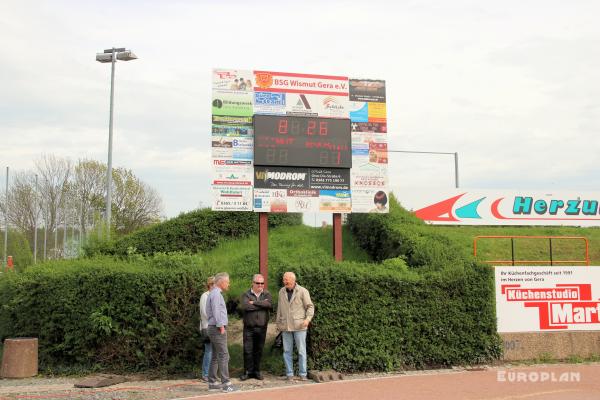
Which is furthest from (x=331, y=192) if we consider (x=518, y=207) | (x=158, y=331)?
(x=518, y=207)

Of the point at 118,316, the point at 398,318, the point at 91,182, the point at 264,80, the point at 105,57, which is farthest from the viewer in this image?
the point at 91,182

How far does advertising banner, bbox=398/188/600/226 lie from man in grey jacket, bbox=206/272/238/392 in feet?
53.5

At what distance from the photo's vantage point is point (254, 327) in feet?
34.9

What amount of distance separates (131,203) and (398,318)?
3447 centimetres

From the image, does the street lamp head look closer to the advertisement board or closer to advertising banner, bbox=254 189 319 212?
the advertisement board

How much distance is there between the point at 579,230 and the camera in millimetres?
25141

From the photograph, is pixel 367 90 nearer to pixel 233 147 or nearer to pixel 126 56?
pixel 233 147

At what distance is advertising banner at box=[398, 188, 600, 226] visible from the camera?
25.4 meters

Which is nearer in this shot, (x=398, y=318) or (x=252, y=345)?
(x=252, y=345)

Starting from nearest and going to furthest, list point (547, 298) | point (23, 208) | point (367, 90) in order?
point (547, 298), point (367, 90), point (23, 208)

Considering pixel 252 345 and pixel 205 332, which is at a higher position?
pixel 205 332

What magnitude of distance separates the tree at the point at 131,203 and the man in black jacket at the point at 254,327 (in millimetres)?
31801

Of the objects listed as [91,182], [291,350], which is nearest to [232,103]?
[291,350]

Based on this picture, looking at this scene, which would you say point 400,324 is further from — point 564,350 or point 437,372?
point 564,350
